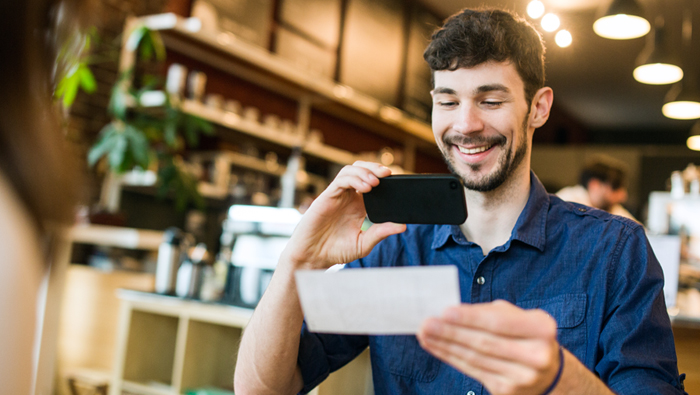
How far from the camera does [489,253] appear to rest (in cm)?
106

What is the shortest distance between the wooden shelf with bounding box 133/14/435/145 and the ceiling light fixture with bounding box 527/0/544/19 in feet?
7.34

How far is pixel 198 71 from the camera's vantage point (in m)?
3.66

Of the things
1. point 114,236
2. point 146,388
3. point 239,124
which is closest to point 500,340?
point 146,388

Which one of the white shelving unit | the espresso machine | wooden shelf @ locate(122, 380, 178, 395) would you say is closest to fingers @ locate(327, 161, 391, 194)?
the white shelving unit

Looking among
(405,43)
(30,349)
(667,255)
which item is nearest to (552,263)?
(30,349)

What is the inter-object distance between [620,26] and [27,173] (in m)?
3.19

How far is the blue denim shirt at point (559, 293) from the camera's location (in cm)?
91

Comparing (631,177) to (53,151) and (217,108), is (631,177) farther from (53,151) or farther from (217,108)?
(53,151)

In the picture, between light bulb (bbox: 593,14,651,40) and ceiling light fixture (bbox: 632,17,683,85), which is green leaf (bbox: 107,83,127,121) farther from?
ceiling light fixture (bbox: 632,17,683,85)

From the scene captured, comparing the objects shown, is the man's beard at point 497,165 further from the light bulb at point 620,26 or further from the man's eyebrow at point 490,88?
the light bulb at point 620,26

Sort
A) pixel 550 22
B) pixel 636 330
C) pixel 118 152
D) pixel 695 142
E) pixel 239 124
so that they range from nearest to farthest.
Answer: pixel 636 330 < pixel 550 22 < pixel 118 152 < pixel 239 124 < pixel 695 142

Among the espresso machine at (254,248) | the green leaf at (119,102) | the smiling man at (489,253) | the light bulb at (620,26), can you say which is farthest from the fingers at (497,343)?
the light bulb at (620,26)

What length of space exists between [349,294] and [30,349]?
316 millimetres

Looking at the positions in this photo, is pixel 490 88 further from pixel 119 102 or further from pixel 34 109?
pixel 119 102
